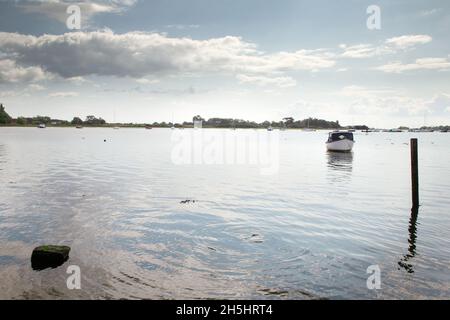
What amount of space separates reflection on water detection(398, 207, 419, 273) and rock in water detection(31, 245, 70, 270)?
37.8ft

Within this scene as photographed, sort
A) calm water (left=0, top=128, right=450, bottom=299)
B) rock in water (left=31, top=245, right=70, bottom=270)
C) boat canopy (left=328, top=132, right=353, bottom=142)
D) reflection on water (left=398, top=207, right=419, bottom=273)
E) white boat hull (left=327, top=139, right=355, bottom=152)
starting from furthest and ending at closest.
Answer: boat canopy (left=328, top=132, right=353, bottom=142) → white boat hull (left=327, top=139, right=355, bottom=152) → reflection on water (left=398, top=207, right=419, bottom=273) → rock in water (left=31, top=245, right=70, bottom=270) → calm water (left=0, top=128, right=450, bottom=299)

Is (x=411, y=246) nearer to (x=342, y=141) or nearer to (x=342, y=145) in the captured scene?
(x=342, y=141)

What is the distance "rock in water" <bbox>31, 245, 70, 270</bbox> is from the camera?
38.8ft

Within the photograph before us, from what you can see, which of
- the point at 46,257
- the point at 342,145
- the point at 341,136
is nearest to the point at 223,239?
the point at 46,257

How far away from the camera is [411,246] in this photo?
14.7 metres

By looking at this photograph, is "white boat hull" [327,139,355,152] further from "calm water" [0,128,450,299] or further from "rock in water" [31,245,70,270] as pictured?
"rock in water" [31,245,70,270]

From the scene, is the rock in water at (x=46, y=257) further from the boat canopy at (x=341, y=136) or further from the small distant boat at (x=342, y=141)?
the boat canopy at (x=341, y=136)

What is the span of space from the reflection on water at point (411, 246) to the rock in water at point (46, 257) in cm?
1151

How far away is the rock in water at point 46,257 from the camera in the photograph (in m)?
11.8

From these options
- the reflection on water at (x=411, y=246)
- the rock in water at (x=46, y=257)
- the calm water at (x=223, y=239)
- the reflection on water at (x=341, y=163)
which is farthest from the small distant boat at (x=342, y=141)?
the rock in water at (x=46, y=257)

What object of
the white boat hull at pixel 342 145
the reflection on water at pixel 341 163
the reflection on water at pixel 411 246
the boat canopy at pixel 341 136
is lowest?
the reflection on water at pixel 411 246

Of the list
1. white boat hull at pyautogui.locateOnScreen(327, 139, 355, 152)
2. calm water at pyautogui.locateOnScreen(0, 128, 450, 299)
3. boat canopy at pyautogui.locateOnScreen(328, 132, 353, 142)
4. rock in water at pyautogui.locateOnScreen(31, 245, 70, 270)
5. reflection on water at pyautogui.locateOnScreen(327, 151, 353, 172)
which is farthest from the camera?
boat canopy at pyautogui.locateOnScreen(328, 132, 353, 142)

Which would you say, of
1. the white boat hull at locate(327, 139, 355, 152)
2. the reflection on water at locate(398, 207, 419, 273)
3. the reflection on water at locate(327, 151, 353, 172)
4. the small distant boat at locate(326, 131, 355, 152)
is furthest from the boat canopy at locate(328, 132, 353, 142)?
the reflection on water at locate(398, 207, 419, 273)

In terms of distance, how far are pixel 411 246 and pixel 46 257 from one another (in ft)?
44.9
